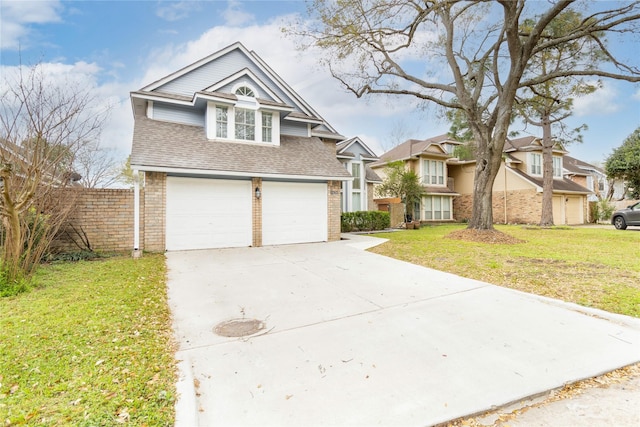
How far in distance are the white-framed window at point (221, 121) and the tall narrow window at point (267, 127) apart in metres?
1.52

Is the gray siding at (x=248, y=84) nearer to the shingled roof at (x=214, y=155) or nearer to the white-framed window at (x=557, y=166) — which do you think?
the shingled roof at (x=214, y=155)

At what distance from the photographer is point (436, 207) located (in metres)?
25.4

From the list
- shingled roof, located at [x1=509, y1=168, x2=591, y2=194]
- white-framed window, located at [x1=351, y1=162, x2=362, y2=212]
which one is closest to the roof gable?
white-framed window, located at [x1=351, y1=162, x2=362, y2=212]

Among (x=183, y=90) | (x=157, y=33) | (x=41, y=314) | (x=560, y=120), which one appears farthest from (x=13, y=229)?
(x=560, y=120)

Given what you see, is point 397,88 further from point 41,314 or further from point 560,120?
point 41,314

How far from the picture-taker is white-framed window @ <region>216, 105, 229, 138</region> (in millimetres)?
11648

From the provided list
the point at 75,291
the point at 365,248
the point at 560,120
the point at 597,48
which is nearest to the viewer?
the point at 75,291

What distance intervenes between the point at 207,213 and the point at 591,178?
45979 millimetres

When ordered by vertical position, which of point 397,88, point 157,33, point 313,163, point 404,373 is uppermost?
point 157,33

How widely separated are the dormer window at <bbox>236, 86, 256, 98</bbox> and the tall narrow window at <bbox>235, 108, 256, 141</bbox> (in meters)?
0.71

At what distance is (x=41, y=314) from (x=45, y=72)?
504 centimetres

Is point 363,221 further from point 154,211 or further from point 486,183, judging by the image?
point 154,211

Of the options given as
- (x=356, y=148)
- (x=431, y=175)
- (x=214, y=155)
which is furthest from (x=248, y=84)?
(x=431, y=175)

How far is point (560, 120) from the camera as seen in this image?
18953 millimetres
